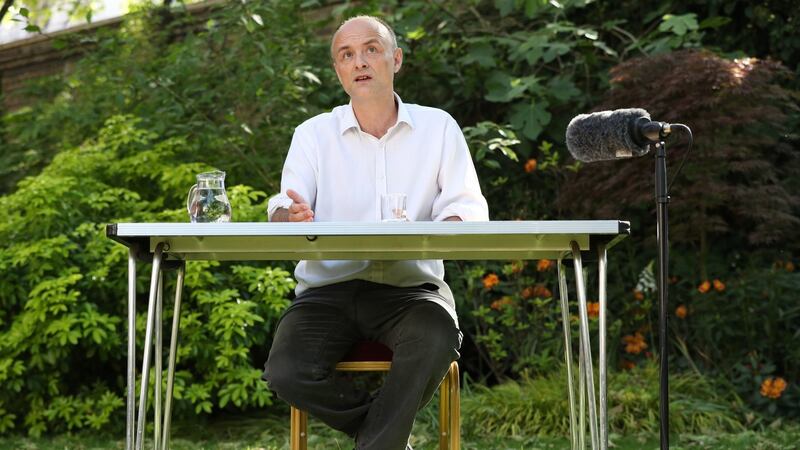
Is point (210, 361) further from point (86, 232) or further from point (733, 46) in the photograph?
point (733, 46)

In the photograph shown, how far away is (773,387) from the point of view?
14.9ft

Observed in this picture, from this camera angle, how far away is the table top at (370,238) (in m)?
2.21

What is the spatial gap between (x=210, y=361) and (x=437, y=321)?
6.98 ft

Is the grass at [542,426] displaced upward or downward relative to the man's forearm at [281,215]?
downward

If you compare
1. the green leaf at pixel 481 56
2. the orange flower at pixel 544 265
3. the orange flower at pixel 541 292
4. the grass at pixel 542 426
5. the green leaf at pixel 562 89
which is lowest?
the grass at pixel 542 426

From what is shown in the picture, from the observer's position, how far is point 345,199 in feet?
9.80

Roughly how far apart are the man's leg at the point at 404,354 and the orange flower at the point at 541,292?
7.67 ft

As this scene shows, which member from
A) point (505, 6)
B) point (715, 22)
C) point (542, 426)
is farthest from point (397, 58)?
point (715, 22)

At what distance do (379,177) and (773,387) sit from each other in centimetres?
240

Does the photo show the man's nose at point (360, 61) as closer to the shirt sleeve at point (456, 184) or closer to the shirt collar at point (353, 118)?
the shirt collar at point (353, 118)

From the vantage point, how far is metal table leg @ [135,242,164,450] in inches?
94.3

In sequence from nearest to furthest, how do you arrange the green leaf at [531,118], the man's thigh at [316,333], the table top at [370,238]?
1. the table top at [370,238]
2. the man's thigh at [316,333]
3. the green leaf at [531,118]

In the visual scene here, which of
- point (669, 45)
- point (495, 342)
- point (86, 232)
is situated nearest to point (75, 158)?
point (86, 232)

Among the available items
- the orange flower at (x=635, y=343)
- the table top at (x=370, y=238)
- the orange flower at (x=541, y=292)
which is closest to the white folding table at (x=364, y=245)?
the table top at (x=370, y=238)
